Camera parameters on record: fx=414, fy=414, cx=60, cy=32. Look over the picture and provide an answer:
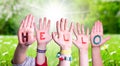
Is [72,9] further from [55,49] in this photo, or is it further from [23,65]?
[23,65]

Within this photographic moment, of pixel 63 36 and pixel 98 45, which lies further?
pixel 98 45

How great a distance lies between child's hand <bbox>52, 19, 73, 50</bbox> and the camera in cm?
285

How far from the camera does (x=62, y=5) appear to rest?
5449 mm

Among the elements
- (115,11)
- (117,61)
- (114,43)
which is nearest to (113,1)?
(115,11)

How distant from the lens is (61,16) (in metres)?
5.10

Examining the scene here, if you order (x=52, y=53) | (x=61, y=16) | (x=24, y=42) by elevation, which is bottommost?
(x=52, y=53)

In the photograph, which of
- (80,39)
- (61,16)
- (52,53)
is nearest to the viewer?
(80,39)

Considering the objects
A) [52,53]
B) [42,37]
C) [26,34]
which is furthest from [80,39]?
[52,53]

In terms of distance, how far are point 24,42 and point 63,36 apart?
27 cm

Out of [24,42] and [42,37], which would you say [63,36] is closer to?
[42,37]

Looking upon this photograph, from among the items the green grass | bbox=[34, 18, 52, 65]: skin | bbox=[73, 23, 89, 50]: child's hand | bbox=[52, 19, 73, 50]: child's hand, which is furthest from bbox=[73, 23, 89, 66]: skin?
the green grass

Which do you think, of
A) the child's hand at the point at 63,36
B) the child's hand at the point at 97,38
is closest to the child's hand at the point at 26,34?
the child's hand at the point at 63,36

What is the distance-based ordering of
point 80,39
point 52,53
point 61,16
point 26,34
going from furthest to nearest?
point 61,16 → point 52,53 → point 80,39 → point 26,34

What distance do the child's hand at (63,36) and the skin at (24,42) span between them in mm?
162
